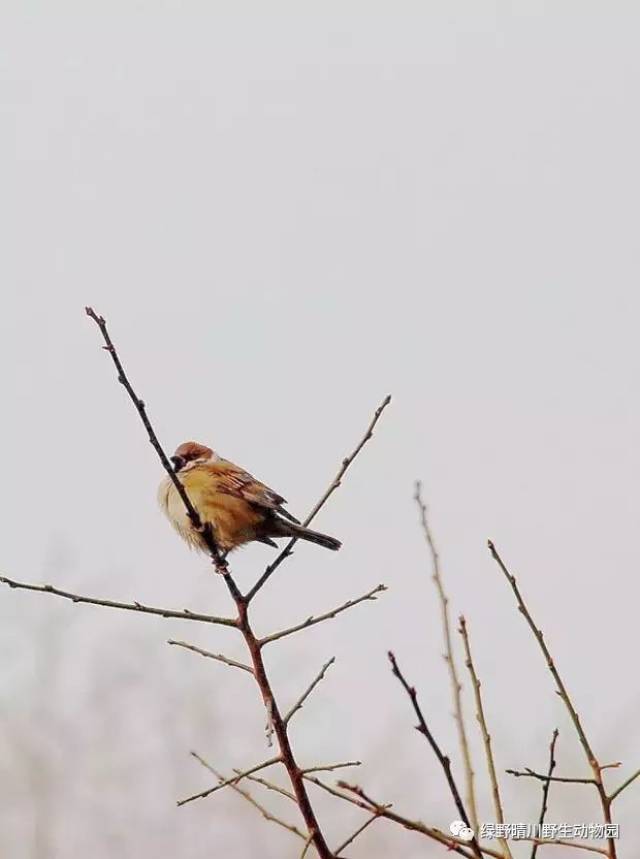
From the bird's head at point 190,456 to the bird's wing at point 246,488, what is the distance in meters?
0.15

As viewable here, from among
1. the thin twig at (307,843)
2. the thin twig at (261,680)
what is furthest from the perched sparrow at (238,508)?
the thin twig at (307,843)

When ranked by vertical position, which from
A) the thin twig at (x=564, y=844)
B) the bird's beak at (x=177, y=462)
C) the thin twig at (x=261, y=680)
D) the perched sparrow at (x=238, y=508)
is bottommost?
the thin twig at (x=564, y=844)

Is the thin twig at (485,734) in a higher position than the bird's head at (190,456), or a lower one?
lower

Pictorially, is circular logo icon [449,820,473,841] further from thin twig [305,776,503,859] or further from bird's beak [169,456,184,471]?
bird's beak [169,456,184,471]

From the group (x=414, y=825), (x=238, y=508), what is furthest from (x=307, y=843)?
(x=238, y=508)

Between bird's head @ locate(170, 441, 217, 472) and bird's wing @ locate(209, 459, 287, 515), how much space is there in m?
0.15

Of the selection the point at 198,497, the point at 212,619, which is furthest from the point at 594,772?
the point at 198,497

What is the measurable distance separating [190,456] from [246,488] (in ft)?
1.48

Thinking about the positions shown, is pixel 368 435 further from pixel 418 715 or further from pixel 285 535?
pixel 285 535

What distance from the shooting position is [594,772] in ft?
6.23

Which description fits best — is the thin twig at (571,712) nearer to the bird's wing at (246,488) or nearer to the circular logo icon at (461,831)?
the circular logo icon at (461,831)

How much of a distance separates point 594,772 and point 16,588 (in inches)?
45.9

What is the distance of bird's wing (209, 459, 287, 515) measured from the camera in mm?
5258

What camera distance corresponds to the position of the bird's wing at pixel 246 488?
526 cm
